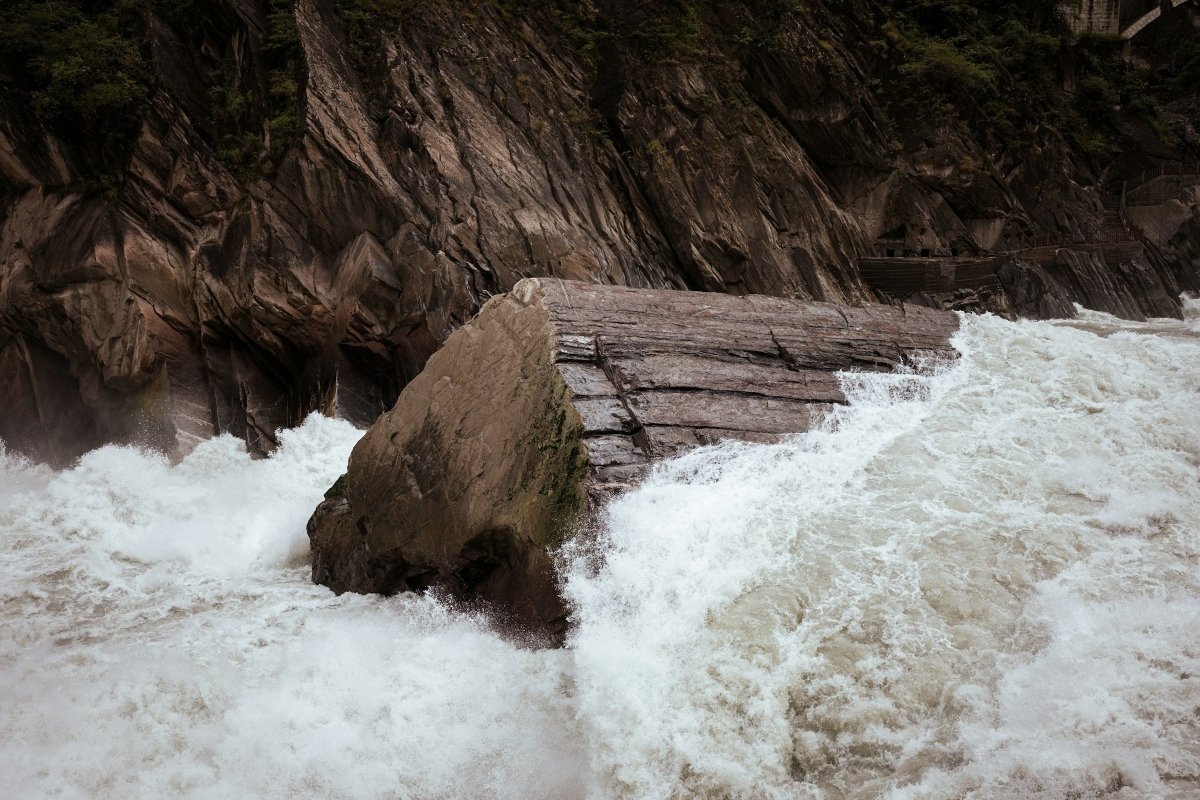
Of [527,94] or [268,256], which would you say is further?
[527,94]

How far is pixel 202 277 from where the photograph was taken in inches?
483

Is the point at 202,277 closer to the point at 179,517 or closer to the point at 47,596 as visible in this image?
the point at 179,517

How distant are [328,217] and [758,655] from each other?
10248 millimetres

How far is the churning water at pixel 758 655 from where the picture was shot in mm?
4066

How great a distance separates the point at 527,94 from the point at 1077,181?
49.9 feet

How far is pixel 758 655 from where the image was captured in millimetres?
4652

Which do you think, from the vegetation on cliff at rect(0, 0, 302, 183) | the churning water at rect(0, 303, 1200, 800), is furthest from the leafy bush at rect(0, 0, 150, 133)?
the churning water at rect(0, 303, 1200, 800)

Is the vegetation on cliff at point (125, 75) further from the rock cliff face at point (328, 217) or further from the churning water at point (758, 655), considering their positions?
the churning water at point (758, 655)

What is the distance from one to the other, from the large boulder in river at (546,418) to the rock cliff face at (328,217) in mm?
4484

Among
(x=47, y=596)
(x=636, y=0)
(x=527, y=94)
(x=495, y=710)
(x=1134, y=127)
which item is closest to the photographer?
(x=495, y=710)

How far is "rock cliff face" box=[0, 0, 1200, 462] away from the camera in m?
12.2

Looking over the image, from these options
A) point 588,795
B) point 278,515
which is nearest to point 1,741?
point 588,795

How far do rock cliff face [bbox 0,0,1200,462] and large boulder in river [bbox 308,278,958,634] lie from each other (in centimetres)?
448

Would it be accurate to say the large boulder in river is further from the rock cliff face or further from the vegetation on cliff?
the vegetation on cliff
